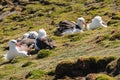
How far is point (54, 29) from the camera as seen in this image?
53875 millimetres

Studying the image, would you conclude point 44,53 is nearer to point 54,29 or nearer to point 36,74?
point 36,74

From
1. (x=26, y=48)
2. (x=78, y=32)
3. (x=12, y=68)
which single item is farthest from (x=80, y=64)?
(x=78, y=32)

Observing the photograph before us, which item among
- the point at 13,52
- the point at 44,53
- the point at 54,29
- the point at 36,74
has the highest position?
the point at 36,74

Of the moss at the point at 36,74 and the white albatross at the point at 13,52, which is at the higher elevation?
the moss at the point at 36,74

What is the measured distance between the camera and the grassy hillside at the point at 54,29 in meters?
29.6

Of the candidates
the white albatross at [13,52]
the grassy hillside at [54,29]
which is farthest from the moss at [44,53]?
the white albatross at [13,52]

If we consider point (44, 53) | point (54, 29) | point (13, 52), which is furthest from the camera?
point (54, 29)

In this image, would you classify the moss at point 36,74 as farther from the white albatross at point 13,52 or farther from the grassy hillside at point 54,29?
the white albatross at point 13,52

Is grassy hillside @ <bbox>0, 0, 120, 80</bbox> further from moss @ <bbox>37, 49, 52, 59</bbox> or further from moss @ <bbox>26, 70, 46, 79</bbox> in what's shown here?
moss @ <bbox>37, 49, 52, 59</bbox>

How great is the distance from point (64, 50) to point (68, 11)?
3751 centimetres

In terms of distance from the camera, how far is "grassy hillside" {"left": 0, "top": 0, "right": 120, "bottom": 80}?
1167 inches

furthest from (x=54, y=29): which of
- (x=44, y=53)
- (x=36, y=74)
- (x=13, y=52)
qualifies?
(x=36, y=74)

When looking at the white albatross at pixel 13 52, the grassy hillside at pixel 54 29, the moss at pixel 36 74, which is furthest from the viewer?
the white albatross at pixel 13 52

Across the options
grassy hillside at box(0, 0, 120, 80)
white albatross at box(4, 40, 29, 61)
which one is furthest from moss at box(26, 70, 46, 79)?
white albatross at box(4, 40, 29, 61)
